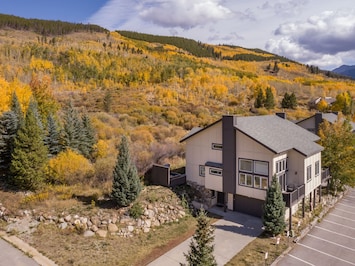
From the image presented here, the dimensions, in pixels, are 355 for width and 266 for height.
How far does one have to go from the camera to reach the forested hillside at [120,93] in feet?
99.4

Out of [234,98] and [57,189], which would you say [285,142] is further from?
[234,98]

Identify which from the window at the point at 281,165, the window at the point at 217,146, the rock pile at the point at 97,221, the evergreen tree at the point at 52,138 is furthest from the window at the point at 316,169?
the evergreen tree at the point at 52,138

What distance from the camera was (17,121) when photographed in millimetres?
25047

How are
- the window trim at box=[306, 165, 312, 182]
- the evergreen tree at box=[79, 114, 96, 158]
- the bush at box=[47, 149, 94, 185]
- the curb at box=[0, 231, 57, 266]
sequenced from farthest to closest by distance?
the evergreen tree at box=[79, 114, 96, 158] → the bush at box=[47, 149, 94, 185] → the window trim at box=[306, 165, 312, 182] → the curb at box=[0, 231, 57, 266]

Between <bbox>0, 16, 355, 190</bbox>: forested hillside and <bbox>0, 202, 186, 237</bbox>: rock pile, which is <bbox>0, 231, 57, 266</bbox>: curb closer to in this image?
<bbox>0, 202, 186, 237</bbox>: rock pile

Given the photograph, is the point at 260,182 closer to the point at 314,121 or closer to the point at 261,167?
the point at 261,167

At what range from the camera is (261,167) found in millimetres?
20016

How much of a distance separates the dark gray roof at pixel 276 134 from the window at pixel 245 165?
201cm

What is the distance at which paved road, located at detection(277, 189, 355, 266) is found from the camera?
52.1ft

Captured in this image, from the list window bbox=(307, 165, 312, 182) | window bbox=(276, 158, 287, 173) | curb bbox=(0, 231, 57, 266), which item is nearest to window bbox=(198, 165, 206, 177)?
window bbox=(276, 158, 287, 173)

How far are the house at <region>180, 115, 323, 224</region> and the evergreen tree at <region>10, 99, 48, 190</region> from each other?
12.1m

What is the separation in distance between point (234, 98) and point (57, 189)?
69740mm

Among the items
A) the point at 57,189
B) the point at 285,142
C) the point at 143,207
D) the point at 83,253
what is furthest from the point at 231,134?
the point at 57,189

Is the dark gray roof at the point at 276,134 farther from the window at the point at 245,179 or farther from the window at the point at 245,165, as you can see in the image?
the window at the point at 245,179
